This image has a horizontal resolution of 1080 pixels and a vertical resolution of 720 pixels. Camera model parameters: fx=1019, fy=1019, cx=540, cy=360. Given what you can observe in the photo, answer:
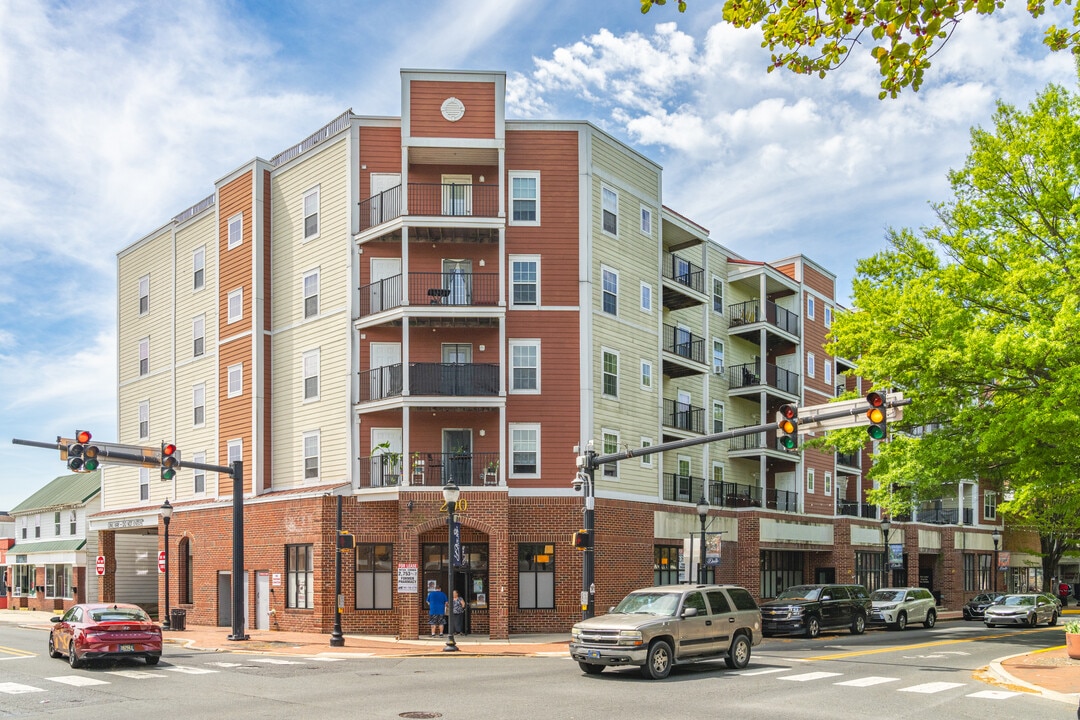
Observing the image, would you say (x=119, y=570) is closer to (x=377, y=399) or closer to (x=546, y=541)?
(x=377, y=399)

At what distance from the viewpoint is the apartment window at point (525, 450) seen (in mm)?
34594

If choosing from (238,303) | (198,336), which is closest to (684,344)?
(238,303)

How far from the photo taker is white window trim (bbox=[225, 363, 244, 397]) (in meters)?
40.1

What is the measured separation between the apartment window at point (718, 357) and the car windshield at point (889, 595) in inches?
473

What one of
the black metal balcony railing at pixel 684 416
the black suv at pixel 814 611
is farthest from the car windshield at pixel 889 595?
the black metal balcony railing at pixel 684 416

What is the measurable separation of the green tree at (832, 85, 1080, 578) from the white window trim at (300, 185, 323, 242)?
19.0m

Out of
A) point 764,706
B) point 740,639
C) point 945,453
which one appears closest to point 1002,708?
point 764,706

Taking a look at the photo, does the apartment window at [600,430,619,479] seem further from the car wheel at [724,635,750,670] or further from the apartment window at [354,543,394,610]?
the car wheel at [724,635,750,670]

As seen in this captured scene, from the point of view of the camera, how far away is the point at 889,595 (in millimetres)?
38938

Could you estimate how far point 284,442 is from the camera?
38.5m

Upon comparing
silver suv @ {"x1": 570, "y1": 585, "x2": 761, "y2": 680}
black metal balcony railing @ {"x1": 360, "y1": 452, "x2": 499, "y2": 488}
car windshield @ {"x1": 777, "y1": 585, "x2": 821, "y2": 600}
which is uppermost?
black metal balcony railing @ {"x1": 360, "y1": 452, "x2": 499, "y2": 488}

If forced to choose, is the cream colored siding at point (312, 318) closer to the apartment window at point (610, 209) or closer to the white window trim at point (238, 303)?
the white window trim at point (238, 303)

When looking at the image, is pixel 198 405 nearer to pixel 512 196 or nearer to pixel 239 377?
pixel 239 377

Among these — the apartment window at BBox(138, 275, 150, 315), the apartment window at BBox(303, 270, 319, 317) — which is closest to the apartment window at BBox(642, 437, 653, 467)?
the apartment window at BBox(303, 270, 319, 317)
